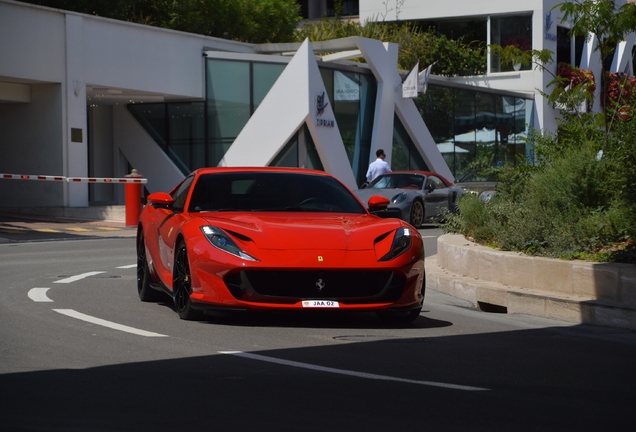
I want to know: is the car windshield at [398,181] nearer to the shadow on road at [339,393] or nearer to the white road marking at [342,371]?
the shadow on road at [339,393]

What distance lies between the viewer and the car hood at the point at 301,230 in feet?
27.6

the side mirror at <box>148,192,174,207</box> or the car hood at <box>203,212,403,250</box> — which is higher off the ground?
the side mirror at <box>148,192,174,207</box>

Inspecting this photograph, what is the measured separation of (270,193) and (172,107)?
26.1 meters

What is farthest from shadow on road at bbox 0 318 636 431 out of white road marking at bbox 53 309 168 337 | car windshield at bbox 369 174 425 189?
car windshield at bbox 369 174 425 189

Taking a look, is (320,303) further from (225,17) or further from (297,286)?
(225,17)

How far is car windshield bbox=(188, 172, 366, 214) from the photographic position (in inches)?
376

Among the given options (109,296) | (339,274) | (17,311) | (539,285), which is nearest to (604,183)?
(539,285)

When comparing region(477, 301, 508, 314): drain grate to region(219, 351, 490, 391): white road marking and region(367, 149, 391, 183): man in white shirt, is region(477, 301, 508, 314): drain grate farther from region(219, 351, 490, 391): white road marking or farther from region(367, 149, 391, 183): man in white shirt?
region(367, 149, 391, 183): man in white shirt

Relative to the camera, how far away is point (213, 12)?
184ft

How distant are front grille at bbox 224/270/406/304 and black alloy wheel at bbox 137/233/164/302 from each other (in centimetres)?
236

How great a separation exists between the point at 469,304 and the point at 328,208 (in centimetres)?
217

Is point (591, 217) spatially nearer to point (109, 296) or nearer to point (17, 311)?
point (109, 296)

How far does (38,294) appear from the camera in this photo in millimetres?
11078

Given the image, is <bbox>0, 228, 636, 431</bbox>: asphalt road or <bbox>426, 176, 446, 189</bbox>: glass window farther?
<bbox>426, 176, 446, 189</bbox>: glass window
